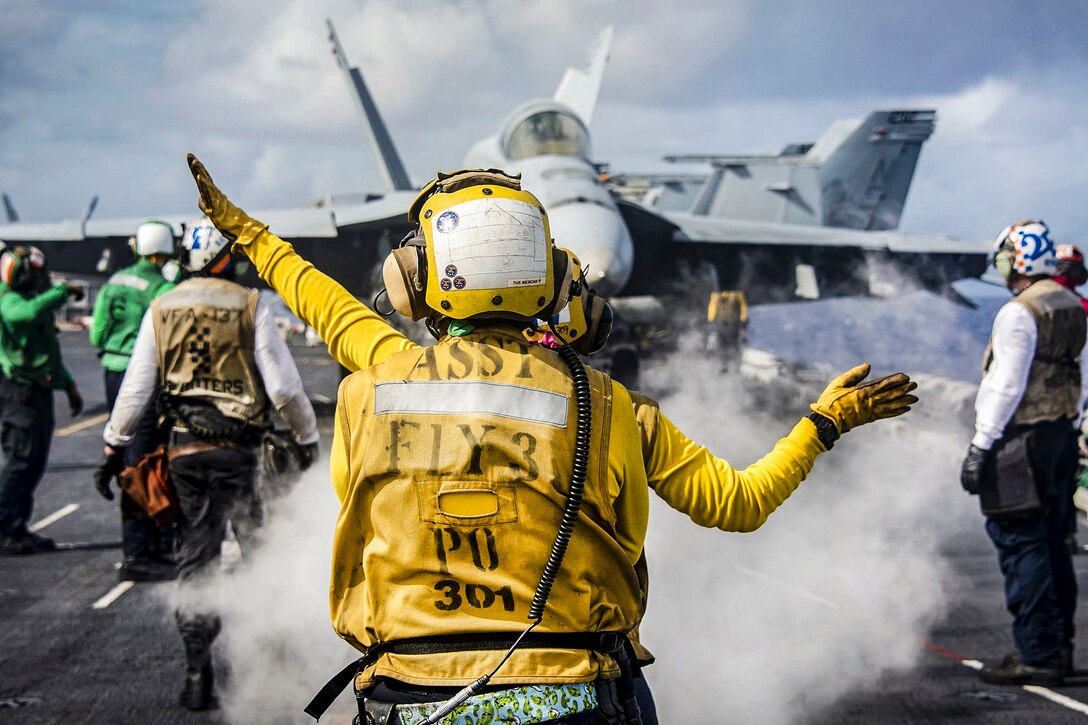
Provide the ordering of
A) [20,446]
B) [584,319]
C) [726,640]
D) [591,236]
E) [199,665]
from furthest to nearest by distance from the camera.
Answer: [591,236] < [20,446] < [726,640] < [199,665] < [584,319]

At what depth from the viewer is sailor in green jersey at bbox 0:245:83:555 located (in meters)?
7.07

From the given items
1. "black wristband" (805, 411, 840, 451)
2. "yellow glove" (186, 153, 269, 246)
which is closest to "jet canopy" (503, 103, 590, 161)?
"yellow glove" (186, 153, 269, 246)

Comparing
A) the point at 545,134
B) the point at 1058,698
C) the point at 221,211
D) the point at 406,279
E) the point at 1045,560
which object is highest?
the point at 545,134

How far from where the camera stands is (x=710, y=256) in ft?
57.9

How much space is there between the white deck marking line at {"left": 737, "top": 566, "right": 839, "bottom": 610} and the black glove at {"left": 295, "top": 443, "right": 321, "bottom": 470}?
2.61m

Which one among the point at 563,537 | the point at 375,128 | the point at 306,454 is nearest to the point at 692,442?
the point at 563,537

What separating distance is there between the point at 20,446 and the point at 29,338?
774 millimetres

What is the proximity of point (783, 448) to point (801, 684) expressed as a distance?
2642 millimetres

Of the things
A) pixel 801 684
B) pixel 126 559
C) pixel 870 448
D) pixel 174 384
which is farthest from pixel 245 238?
pixel 870 448

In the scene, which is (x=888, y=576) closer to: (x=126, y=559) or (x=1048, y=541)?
(x=1048, y=541)

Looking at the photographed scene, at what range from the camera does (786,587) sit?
5.70 meters

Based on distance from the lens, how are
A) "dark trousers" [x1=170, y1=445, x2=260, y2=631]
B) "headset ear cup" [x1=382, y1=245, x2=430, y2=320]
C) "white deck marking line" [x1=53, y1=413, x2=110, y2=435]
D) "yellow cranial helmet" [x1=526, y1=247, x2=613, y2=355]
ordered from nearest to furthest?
"headset ear cup" [x1=382, y1=245, x2=430, y2=320] → "yellow cranial helmet" [x1=526, y1=247, x2=613, y2=355] → "dark trousers" [x1=170, y1=445, x2=260, y2=631] → "white deck marking line" [x1=53, y1=413, x2=110, y2=435]

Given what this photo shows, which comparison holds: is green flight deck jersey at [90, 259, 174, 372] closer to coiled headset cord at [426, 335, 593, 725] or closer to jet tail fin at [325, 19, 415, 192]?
coiled headset cord at [426, 335, 593, 725]

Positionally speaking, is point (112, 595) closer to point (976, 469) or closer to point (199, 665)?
point (199, 665)
